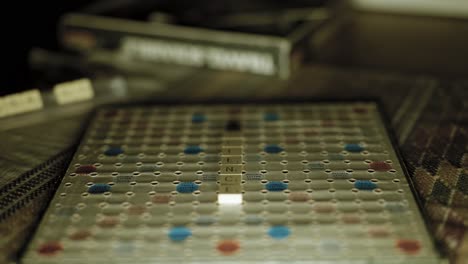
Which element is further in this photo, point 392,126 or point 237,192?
point 392,126

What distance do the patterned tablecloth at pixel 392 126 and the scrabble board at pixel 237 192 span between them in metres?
0.04

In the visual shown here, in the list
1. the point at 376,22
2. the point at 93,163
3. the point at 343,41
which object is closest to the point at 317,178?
the point at 93,163

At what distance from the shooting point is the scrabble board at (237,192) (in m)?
0.68

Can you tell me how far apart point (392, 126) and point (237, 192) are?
381 mm

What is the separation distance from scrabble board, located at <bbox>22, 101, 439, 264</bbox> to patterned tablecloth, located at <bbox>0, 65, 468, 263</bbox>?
0.04 m

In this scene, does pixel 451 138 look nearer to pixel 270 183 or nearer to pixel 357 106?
pixel 357 106

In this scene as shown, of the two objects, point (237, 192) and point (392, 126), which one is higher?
point (392, 126)

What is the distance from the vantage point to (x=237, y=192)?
77cm

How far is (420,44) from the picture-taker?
140 centimetres

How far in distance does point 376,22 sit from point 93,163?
996 mm

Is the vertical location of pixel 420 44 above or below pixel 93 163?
above

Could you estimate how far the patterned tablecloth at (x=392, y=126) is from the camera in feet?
2.50

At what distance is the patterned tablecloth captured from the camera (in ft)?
2.50

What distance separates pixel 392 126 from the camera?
100 cm
